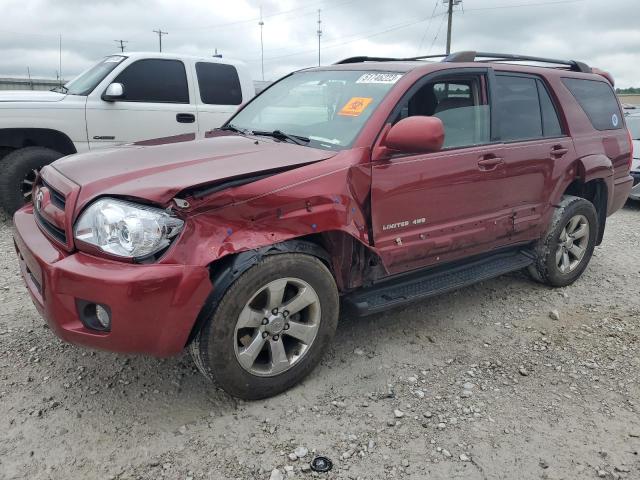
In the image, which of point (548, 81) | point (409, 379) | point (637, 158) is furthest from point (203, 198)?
point (637, 158)

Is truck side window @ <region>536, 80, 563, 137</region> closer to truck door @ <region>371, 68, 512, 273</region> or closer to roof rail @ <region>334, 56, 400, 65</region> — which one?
truck door @ <region>371, 68, 512, 273</region>

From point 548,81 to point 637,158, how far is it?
201 inches

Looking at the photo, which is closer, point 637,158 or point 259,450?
point 259,450

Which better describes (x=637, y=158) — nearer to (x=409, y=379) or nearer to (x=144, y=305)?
(x=409, y=379)

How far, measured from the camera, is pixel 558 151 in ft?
12.9

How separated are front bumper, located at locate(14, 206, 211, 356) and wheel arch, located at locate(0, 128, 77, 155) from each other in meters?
3.91

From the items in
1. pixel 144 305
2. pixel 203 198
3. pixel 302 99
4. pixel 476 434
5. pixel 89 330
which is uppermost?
pixel 302 99

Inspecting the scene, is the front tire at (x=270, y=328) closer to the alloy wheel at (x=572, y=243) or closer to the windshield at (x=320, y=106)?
the windshield at (x=320, y=106)

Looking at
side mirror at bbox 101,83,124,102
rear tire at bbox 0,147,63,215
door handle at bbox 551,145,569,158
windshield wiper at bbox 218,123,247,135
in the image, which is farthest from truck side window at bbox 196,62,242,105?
door handle at bbox 551,145,569,158

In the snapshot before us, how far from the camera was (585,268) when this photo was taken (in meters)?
4.71

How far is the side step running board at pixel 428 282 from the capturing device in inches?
119

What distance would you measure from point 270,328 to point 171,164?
949mm

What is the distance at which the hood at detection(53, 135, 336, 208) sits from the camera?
230 cm

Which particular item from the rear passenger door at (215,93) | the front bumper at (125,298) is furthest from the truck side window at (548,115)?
the rear passenger door at (215,93)
